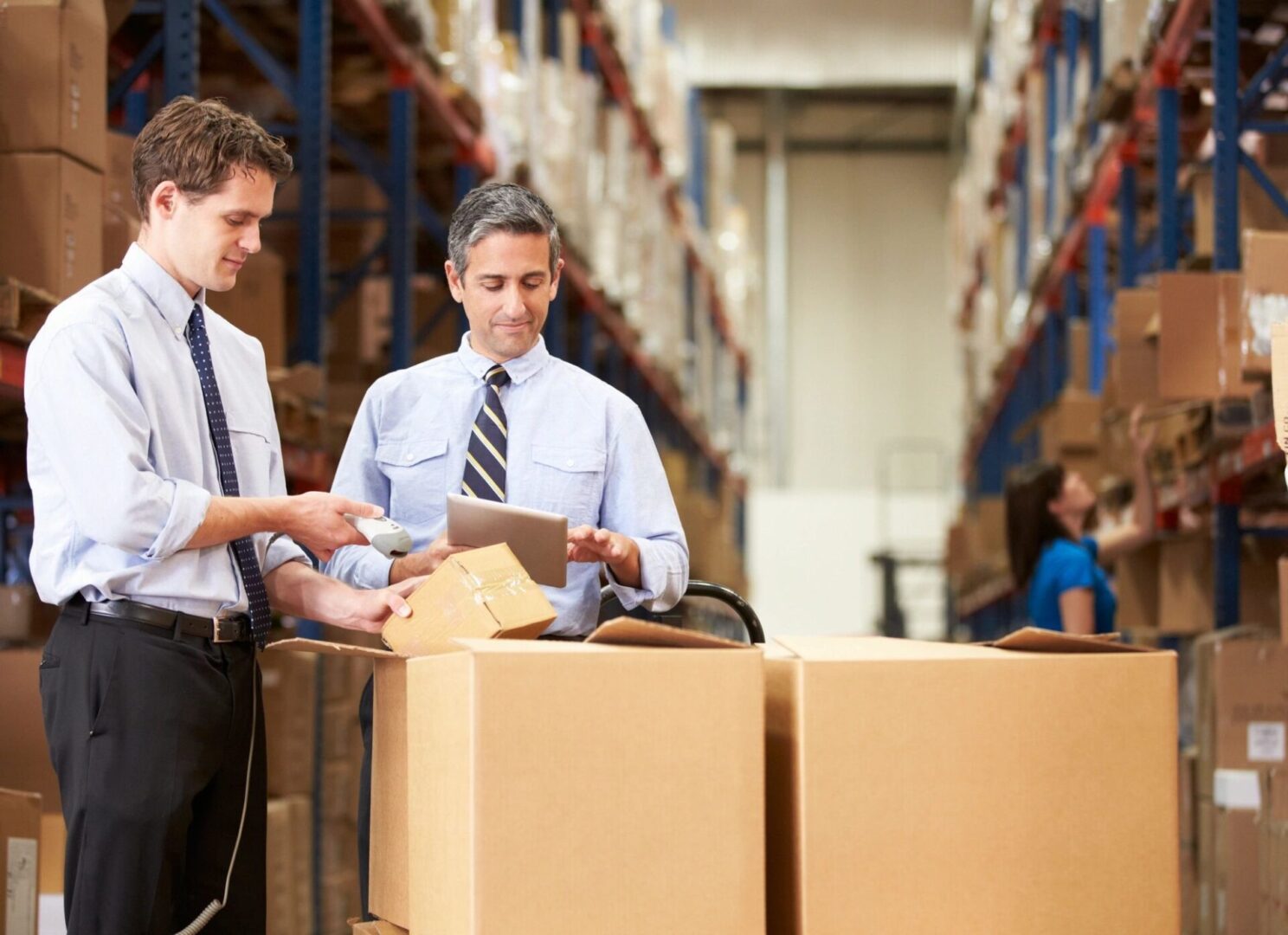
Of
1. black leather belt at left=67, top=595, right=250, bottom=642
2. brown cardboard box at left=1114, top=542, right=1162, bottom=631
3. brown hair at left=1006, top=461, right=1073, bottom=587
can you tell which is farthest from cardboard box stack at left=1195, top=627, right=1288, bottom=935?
black leather belt at left=67, top=595, right=250, bottom=642

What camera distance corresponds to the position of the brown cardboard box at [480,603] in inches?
95.7

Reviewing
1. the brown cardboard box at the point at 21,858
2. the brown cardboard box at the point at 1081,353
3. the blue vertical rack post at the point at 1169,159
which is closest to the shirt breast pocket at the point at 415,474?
the brown cardboard box at the point at 21,858

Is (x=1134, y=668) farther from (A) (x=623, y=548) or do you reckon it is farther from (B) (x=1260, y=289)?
(B) (x=1260, y=289)

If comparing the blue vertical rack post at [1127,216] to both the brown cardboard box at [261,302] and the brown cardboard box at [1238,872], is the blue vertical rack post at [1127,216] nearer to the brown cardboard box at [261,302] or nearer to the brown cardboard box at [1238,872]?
the brown cardboard box at [1238,872]

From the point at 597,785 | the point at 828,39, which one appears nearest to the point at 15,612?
the point at 597,785

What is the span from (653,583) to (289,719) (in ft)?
11.8

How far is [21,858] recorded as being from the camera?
3.86 m

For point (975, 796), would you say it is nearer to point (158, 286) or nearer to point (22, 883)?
point (158, 286)

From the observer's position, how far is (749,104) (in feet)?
76.4

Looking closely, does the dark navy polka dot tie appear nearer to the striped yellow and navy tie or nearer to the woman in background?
the striped yellow and navy tie

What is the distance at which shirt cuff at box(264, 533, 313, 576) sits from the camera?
289cm

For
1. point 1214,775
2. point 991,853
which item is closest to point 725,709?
point 991,853

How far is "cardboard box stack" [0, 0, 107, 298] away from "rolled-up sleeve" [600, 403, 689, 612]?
72.5 inches

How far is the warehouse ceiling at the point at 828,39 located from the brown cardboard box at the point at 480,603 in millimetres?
18143
